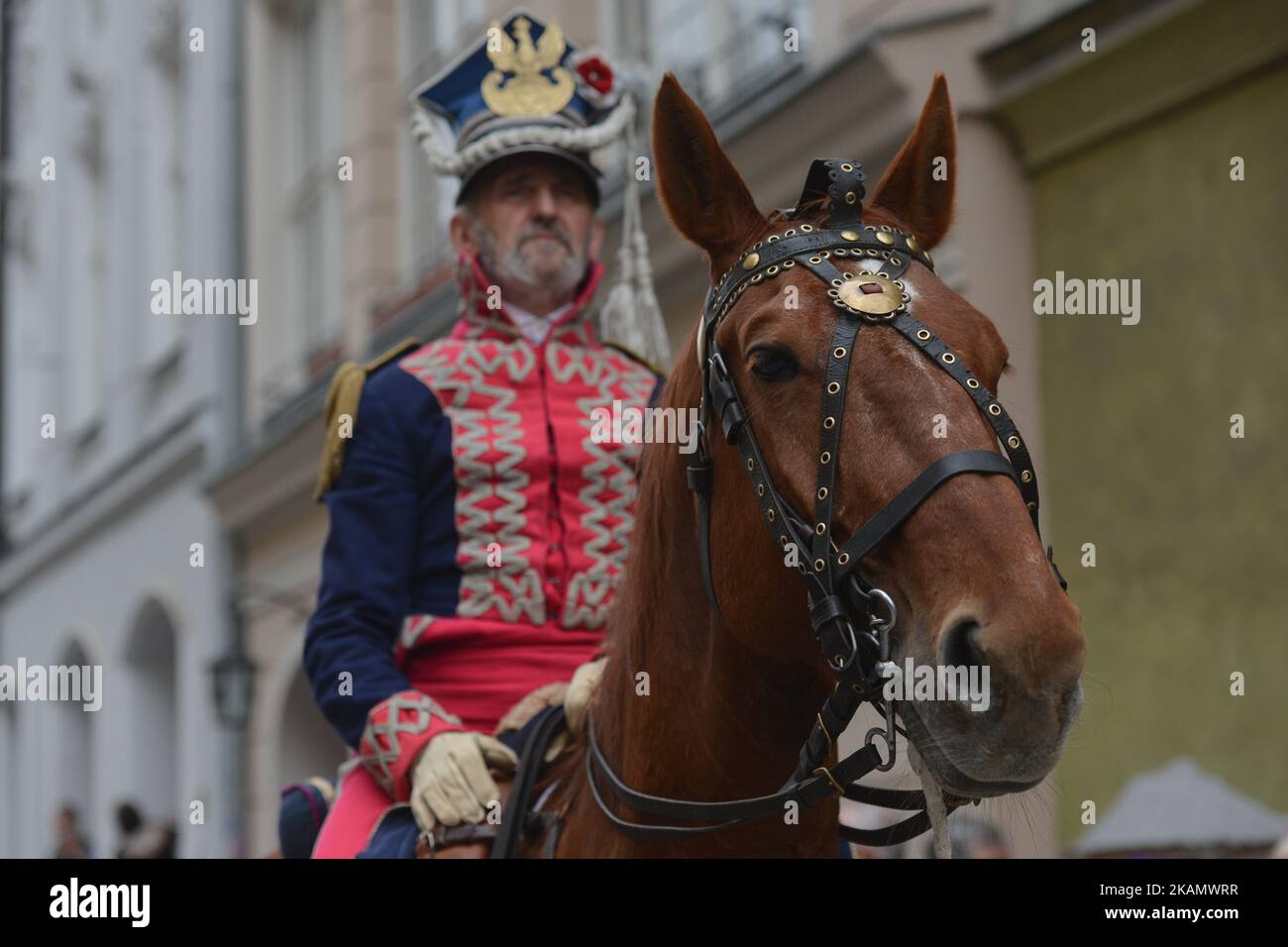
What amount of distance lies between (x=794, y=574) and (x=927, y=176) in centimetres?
76

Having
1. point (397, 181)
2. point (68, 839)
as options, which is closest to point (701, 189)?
point (397, 181)

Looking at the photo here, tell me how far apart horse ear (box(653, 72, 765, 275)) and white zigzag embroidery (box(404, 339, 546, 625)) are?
1.03m

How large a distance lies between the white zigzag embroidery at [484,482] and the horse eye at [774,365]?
1.23 m

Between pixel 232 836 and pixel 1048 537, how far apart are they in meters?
10.0

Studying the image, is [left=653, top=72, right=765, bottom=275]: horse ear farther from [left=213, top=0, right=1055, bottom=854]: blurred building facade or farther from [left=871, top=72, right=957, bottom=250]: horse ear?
[left=213, top=0, right=1055, bottom=854]: blurred building facade

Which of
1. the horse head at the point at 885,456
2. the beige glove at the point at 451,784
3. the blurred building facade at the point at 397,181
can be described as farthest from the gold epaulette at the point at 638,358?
the blurred building facade at the point at 397,181

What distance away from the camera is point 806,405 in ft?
8.09

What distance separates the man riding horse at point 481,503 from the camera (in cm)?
340

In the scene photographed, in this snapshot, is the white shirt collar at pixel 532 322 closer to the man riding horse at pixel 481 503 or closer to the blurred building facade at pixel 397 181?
the man riding horse at pixel 481 503

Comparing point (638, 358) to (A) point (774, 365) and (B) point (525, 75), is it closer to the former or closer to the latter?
(B) point (525, 75)

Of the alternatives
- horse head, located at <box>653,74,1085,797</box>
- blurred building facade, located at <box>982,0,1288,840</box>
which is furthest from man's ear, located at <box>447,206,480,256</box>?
blurred building facade, located at <box>982,0,1288,840</box>
